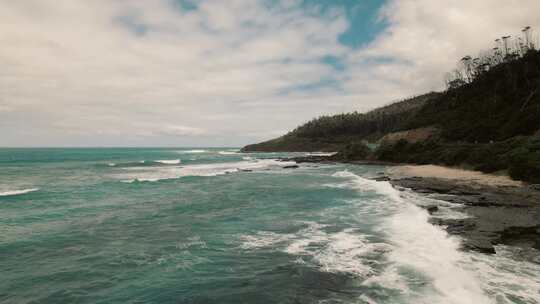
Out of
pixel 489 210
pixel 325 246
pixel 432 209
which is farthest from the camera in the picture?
pixel 432 209

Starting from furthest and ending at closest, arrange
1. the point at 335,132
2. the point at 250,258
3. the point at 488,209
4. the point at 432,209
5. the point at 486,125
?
the point at 335,132
the point at 486,125
the point at 432,209
the point at 488,209
the point at 250,258

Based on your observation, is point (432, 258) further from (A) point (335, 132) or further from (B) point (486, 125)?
(A) point (335, 132)

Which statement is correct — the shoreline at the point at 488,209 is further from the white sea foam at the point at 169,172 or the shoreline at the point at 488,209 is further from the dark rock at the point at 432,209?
the white sea foam at the point at 169,172

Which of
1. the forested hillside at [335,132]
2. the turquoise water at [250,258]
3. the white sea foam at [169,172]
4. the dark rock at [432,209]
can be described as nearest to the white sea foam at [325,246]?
the turquoise water at [250,258]

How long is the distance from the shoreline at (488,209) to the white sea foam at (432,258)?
78 cm

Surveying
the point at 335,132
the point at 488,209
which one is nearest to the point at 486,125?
the point at 488,209

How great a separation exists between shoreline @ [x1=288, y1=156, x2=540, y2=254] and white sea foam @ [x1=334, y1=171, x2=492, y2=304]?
776mm

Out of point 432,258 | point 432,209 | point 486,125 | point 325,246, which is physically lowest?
point 325,246

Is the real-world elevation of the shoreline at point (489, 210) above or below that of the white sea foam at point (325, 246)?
above

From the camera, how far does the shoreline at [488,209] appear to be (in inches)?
531

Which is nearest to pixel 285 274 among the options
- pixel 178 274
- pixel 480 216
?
pixel 178 274

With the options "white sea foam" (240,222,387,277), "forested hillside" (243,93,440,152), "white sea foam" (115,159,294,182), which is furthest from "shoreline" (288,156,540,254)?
"forested hillside" (243,93,440,152)

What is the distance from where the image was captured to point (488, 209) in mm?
18484

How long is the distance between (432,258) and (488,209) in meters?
8.93
